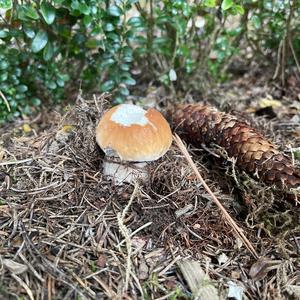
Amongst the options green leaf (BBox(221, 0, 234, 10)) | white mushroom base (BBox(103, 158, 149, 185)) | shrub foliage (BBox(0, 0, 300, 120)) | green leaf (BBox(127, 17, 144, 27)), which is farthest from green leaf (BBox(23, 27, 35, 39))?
green leaf (BBox(221, 0, 234, 10))

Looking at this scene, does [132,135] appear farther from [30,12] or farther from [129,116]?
[30,12]

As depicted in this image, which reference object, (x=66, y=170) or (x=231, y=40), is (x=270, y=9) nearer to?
(x=231, y=40)

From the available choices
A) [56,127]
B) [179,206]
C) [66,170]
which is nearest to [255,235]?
[179,206]

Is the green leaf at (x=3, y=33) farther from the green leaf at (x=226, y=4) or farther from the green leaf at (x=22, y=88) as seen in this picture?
the green leaf at (x=226, y=4)

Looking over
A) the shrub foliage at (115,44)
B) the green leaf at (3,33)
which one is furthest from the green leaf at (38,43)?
the green leaf at (3,33)

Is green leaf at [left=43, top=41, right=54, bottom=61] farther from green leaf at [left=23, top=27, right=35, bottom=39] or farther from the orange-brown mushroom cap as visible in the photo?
the orange-brown mushroom cap
